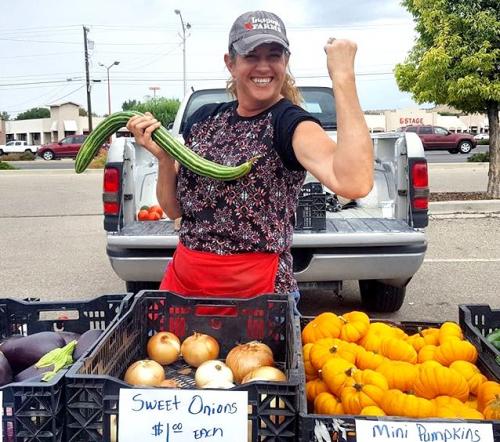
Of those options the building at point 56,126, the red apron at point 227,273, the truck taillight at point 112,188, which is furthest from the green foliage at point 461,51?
Result: the building at point 56,126

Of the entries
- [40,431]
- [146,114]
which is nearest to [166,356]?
[40,431]

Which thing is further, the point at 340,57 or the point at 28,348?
the point at 28,348

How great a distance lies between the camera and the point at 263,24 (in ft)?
7.31

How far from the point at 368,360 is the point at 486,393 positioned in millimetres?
399

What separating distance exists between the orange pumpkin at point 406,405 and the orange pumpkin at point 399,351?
337 millimetres

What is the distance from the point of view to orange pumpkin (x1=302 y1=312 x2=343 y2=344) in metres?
2.38

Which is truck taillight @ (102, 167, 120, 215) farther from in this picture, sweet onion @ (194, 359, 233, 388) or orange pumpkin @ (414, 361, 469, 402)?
orange pumpkin @ (414, 361, 469, 402)

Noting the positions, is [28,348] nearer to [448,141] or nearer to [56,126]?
[448,141]

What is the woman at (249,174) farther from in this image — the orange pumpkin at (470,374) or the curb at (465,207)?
the curb at (465,207)

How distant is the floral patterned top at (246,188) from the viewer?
225cm

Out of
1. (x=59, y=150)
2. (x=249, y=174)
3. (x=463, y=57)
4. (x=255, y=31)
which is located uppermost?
(x=463, y=57)

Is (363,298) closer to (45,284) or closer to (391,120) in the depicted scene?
(45,284)

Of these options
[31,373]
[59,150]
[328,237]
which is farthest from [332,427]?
[59,150]

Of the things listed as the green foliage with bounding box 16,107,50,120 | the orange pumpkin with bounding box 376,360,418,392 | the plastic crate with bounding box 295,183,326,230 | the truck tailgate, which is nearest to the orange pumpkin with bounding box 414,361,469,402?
the orange pumpkin with bounding box 376,360,418,392
